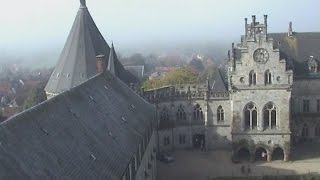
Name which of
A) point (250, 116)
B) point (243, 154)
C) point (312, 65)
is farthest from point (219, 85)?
point (312, 65)

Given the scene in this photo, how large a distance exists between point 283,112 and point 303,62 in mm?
9328

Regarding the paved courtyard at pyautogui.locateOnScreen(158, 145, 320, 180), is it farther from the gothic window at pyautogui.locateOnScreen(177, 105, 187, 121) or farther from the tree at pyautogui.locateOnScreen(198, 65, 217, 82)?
the tree at pyautogui.locateOnScreen(198, 65, 217, 82)

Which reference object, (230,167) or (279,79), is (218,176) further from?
(279,79)

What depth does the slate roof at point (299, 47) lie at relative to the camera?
6266 cm

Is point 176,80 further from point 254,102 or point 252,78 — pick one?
point 252,78

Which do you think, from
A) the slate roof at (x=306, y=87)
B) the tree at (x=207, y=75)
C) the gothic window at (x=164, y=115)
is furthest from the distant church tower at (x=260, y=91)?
the tree at (x=207, y=75)

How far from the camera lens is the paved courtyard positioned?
52975mm

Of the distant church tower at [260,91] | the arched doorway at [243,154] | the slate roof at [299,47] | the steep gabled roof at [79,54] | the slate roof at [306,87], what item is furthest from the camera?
the slate roof at [299,47]

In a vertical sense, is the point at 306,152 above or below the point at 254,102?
below

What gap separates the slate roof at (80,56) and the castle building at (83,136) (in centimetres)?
965

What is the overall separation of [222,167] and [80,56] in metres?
21.8

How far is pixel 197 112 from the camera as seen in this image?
63250 mm

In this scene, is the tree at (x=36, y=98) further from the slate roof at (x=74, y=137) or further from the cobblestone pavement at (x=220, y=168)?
the slate roof at (x=74, y=137)

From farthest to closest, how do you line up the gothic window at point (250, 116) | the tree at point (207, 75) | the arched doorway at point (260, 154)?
the tree at point (207, 75), the arched doorway at point (260, 154), the gothic window at point (250, 116)
